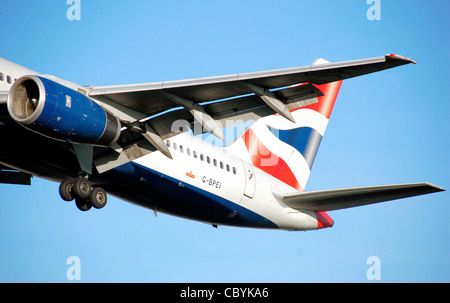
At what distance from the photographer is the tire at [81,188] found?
19.0m

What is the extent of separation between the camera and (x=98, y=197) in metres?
19.4

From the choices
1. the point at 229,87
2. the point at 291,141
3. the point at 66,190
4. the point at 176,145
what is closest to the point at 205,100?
the point at 229,87

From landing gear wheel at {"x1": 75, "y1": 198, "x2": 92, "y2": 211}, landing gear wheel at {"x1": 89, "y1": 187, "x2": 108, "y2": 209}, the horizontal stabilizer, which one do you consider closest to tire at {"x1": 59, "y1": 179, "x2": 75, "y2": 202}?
landing gear wheel at {"x1": 75, "y1": 198, "x2": 92, "y2": 211}

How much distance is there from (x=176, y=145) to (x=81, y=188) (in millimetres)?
3058

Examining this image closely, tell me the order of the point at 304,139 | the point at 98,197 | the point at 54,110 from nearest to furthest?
1. the point at 54,110
2. the point at 98,197
3. the point at 304,139

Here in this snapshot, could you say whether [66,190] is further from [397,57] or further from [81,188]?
[397,57]

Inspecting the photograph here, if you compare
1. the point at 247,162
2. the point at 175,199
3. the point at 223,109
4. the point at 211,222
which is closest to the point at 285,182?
the point at 247,162

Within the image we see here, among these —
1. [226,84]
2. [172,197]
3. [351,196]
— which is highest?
[226,84]

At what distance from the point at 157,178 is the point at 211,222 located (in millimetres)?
3373

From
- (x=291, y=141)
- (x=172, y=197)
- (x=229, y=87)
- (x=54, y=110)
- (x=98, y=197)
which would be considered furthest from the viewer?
(x=291, y=141)

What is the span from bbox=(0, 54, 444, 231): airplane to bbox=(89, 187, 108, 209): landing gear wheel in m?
0.03

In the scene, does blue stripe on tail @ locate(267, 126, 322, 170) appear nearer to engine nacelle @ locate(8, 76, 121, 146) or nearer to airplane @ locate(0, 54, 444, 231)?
airplane @ locate(0, 54, 444, 231)

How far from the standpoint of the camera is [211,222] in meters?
22.2

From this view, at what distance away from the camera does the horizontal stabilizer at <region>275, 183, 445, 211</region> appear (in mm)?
17178
